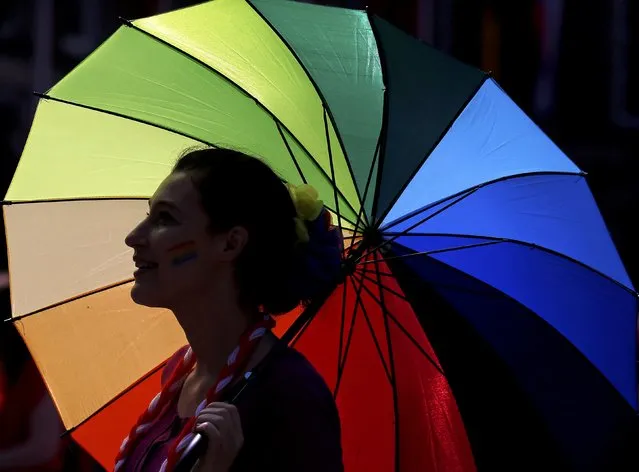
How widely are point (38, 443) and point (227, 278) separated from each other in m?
3.09

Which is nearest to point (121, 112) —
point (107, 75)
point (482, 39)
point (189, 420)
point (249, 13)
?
point (107, 75)

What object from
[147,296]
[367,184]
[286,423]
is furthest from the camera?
[367,184]

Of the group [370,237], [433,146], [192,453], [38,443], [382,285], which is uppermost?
[433,146]

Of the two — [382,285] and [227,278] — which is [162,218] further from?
[382,285]

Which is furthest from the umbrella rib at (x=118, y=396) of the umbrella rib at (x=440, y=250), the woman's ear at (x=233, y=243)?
the umbrella rib at (x=440, y=250)

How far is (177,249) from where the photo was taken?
7.14 ft

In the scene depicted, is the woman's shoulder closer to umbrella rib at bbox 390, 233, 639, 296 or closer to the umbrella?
the umbrella

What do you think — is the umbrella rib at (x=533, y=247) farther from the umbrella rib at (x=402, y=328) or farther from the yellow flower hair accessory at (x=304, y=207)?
the yellow flower hair accessory at (x=304, y=207)

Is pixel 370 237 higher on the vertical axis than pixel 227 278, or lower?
higher

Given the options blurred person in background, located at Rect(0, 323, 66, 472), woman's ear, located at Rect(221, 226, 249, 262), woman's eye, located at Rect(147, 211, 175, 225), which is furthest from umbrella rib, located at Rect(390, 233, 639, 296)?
blurred person in background, located at Rect(0, 323, 66, 472)

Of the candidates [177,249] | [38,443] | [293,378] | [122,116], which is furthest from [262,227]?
[38,443]

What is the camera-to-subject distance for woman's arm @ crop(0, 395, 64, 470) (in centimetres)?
494

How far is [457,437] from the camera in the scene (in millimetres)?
2502

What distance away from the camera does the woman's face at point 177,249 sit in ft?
7.11
